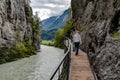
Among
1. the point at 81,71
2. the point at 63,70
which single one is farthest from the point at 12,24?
the point at 63,70

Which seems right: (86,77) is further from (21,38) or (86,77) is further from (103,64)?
(21,38)

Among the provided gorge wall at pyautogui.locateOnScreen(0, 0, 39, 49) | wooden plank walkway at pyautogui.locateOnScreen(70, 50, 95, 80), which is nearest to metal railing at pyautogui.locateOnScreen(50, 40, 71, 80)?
wooden plank walkway at pyautogui.locateOnScreen(70, 50, 95, 80)

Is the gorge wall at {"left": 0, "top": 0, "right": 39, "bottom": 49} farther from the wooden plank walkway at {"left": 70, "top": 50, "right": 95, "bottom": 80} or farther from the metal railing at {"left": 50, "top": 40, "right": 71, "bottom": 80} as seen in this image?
the metal railing at {"left": 50, "top": 40, "right": 71, "bottom": 80}

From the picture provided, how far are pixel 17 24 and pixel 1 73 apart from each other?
28408 millimetres

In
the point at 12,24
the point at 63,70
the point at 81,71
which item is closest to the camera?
the point at 63,70

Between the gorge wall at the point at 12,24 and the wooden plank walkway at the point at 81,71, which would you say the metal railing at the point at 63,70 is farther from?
the gorge wall at the point at 12,24

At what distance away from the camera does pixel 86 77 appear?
1466cm

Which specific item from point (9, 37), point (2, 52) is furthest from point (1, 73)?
point (9, 37)

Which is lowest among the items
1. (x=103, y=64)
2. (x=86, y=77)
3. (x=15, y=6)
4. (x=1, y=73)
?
(x=1, y=73)

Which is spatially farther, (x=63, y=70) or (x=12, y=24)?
(x=12, y=24)

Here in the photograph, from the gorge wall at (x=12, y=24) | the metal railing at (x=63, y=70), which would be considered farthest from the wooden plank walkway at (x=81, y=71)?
the gorge wall at (x=12, y=24)

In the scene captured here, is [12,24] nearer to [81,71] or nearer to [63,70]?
[81,71]

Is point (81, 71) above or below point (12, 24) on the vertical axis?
below

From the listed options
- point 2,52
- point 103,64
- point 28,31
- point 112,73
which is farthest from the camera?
point 28,31
